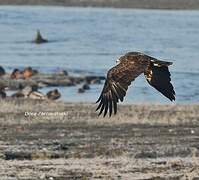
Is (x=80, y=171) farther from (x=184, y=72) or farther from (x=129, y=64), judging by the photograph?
(x=184, y=72)

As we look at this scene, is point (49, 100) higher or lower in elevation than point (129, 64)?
lower

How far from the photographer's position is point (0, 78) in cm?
2819

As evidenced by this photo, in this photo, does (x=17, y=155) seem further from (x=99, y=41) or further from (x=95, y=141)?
(x=99, y=41)

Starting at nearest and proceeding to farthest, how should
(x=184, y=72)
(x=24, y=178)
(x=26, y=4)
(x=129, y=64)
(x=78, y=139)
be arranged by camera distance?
(x=129, y=64)
(x=24, y=178)
(x=78, y=139)
(x=184, y=72)
(x=26, y=4)

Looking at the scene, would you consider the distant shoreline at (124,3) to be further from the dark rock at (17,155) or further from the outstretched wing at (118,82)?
the outstretched wing at (118,82)

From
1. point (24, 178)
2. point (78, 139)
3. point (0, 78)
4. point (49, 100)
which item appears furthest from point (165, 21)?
point (24, 178)

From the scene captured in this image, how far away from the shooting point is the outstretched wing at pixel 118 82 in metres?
9.08

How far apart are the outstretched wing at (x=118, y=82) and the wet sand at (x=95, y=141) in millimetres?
3810

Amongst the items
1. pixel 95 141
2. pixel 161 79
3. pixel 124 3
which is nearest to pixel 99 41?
pixel 124 3

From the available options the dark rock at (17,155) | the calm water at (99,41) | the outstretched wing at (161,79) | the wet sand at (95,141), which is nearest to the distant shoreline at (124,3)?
the calm water at (99,41)

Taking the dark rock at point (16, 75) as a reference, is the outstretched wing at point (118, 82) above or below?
above

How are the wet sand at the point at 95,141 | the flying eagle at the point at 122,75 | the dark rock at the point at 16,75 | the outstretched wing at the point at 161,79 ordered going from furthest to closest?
the dark rock at the point at 16,75, the wet sand at the point at 95,141, the outstretched wing at the point at 161,79, the flying eagle at the point at 122,75

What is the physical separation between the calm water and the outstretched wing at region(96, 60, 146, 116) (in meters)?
13.8

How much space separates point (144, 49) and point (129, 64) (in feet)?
96.8
